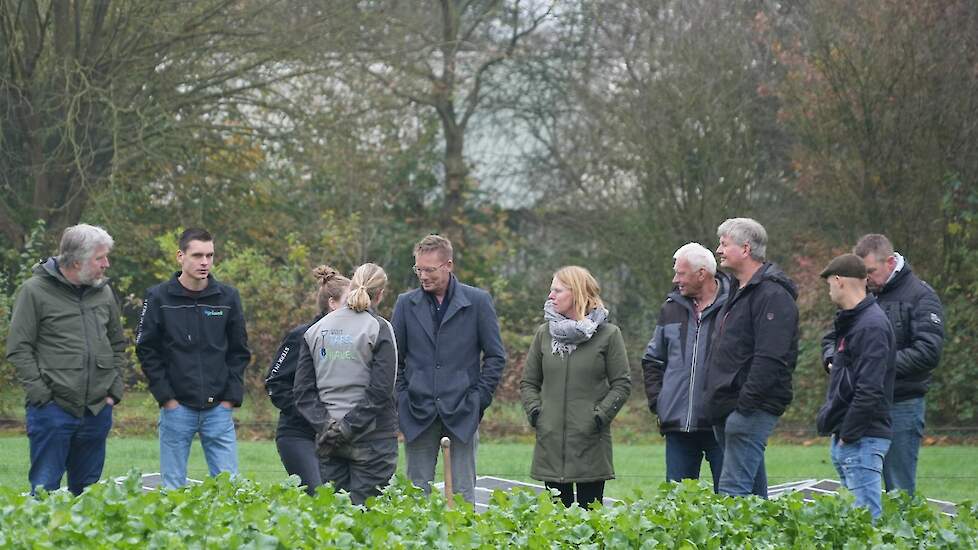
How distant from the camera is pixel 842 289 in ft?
24.5

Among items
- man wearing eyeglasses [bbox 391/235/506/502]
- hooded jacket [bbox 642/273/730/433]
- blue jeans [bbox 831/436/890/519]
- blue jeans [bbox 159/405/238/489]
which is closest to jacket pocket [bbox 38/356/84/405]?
blue jeans [bbox 159/405/238/489]

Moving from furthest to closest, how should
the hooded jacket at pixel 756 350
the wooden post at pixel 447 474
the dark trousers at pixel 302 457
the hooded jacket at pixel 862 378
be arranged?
1. the dark trousers at pixel 302 457
2. the hooded jacket at pixel 756 350
3. the hooded jacket at pixel 862 378
4. the wooden post at pixel 447 474

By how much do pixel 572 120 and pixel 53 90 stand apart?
1066 cm

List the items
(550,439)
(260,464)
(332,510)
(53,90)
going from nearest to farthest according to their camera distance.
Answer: (332,510) → (550,439) → (260,464) → (53,90)

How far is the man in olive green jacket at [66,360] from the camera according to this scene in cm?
816

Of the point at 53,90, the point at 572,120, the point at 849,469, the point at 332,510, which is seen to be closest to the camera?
the point at 332,510

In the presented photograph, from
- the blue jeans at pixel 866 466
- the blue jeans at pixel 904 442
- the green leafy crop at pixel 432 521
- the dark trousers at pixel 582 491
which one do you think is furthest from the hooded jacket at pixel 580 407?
the green leafy crop at pixel 432 521

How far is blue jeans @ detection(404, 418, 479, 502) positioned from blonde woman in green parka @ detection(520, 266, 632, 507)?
40cm

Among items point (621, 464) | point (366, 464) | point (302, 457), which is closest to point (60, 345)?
point (302, 457)

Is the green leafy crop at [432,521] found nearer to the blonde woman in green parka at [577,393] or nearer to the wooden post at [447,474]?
the wooden post at [447,474]

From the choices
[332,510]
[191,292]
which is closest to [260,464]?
[191,292]

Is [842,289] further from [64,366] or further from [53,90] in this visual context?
[53,90]

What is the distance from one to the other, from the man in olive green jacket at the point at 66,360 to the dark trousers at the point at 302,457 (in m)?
1.13

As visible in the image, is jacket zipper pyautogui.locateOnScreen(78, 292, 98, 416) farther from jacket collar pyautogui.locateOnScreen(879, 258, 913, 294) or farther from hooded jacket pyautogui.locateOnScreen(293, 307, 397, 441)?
jacket collar pyautogui.locateOnScreen(879, 258, 913, 294)
